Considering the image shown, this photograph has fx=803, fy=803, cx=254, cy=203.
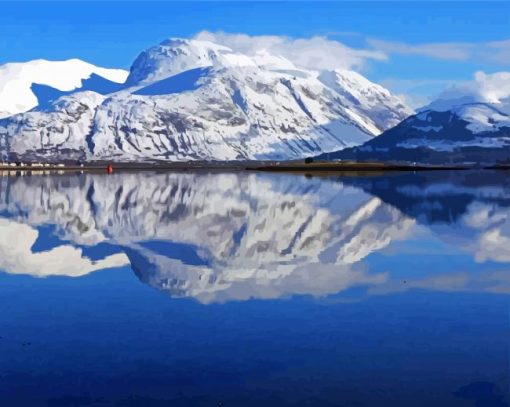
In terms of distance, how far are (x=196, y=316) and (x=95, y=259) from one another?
17447 millimetres

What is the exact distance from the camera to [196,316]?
25547mm

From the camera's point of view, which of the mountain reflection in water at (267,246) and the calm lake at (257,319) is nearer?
the calm lake at (257,319)

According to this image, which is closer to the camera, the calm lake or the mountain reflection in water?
the calm lake

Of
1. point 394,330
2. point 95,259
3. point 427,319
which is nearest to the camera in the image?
point 394,330

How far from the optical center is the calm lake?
58.1 feet

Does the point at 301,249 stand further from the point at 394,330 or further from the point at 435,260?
the point at 394,330

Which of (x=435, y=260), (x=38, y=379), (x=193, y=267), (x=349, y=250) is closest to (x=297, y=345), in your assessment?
(x=38, y=379)

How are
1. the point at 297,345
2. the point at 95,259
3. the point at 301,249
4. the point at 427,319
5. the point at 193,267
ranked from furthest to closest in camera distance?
the point at 301,249 < the point at 95,259 < the point at 193,267 < the point at 427,319 < the point at 297,345

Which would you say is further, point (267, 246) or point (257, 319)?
point (267, 246)

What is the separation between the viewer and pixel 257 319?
82.2 ft

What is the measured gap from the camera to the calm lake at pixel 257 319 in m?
17.7

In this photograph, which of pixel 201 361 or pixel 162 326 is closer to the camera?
pixel 201 361

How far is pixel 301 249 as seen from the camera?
44438 millimetres

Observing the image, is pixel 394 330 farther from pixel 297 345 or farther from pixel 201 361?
pixel 201 361
